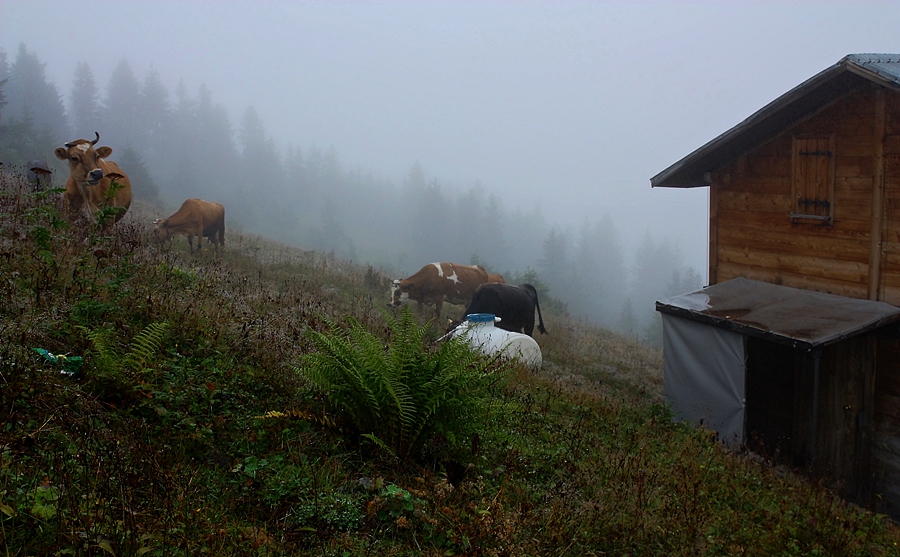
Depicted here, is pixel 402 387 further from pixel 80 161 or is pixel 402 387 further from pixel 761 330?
pixel 80 161

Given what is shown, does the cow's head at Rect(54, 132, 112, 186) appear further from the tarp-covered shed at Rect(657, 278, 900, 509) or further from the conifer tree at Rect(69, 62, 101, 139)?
the conifer tree at Rect(69, 62, 101, 139)

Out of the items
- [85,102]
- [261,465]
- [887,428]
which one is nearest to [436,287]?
[887,428]

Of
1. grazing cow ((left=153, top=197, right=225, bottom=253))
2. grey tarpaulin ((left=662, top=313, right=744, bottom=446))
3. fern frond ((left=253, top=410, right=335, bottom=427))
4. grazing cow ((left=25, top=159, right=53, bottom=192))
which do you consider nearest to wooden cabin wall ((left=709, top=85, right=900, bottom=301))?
grey tarpaulin ((left=662, top=313, right=744, bottom=446))

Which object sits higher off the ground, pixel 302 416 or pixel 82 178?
pixel 82 178

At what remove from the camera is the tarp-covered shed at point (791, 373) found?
8.40 meters

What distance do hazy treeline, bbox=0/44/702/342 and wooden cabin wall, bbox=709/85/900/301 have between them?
46.3m

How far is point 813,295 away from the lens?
31.4ft

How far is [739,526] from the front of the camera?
5.11 meters

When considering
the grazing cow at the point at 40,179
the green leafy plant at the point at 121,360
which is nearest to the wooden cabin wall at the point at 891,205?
the green leafy plant at the point at 121,360

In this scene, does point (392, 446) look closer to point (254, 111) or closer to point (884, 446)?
point (884, 446)

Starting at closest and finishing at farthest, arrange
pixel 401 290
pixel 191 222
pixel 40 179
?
pixel 40 179 → pixel 191 222 → pixel 401 290

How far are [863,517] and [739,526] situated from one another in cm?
234

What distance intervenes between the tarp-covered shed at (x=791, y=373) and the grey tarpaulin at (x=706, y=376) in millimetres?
17

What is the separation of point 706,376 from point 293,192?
11255 centimetres
